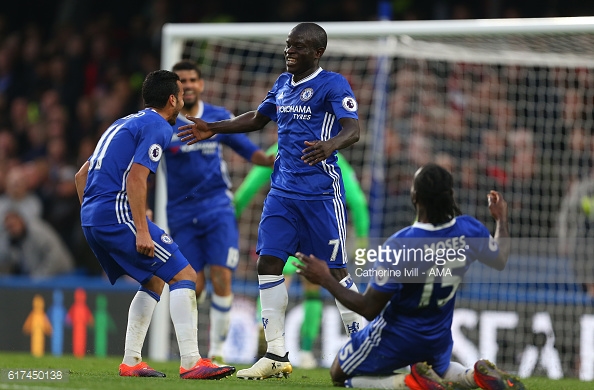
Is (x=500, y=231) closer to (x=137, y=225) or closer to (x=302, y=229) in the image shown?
(x=302, y=229)

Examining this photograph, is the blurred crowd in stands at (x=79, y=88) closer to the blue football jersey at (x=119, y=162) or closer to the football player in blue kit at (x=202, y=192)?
the football player in blue kit at (x=202, y=192)

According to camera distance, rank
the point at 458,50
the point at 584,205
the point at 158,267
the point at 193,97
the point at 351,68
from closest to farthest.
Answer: the point at 158,267
the point at 193,97
the point at 584,205
the point at 458,50
the point at 351,68

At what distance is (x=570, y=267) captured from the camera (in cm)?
1030

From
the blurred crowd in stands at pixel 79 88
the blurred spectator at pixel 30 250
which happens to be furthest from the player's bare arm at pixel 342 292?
the blurred spectator at pixel 30 250

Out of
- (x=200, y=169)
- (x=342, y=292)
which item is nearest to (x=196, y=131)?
(x=200, y=169)

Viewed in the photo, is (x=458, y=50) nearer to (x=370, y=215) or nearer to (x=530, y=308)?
(x=370, y=215)

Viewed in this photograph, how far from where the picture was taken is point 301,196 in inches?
252

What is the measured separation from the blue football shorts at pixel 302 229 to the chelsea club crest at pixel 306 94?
0.65m

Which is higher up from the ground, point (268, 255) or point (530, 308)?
point (268, 255)

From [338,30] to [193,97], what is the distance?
245cm

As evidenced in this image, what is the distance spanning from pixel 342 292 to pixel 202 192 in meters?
3.03

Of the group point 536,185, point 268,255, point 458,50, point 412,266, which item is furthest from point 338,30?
point 412,266

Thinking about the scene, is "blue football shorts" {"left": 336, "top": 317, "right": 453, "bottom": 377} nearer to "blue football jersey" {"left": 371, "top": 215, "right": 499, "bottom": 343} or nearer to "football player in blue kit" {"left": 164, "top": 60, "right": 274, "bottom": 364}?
"blue football jersey" {"left": 371, "top": 215, "right": 499, "bottom": 343}

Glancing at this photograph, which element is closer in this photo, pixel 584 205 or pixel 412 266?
pixel 412 266
